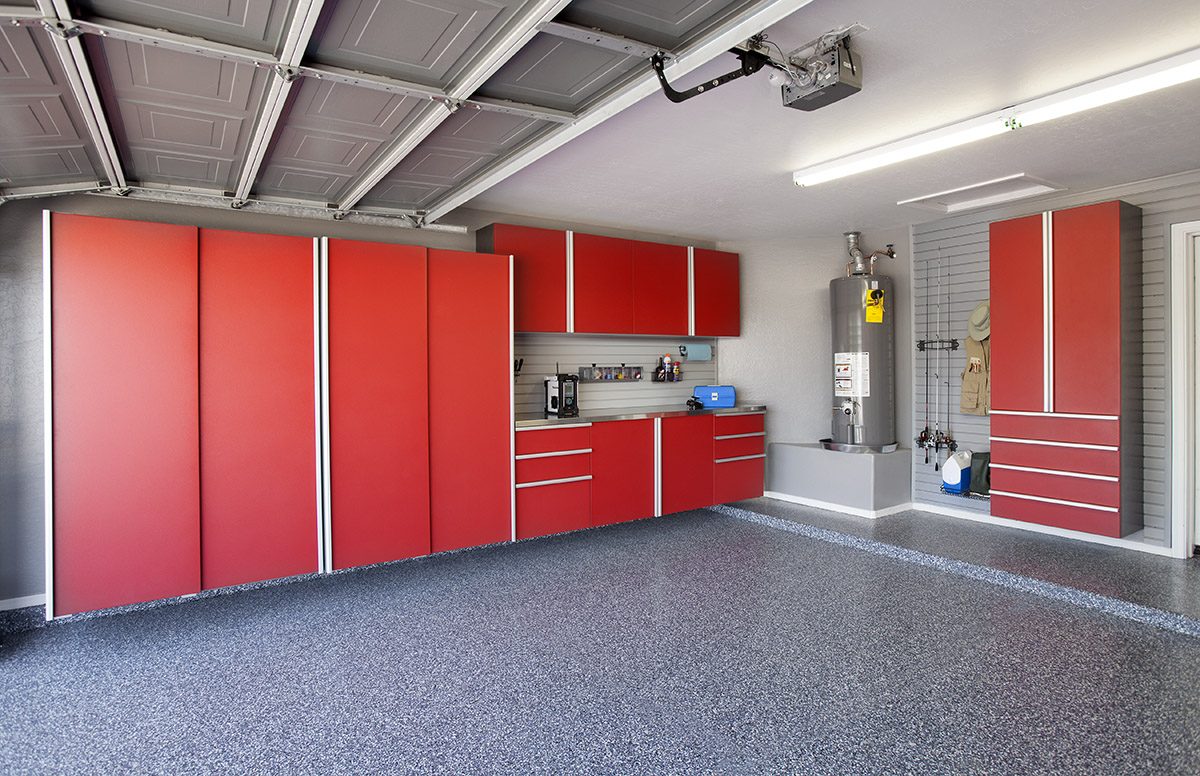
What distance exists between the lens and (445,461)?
468 cm

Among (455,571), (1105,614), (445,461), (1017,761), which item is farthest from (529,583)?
(1105,614)

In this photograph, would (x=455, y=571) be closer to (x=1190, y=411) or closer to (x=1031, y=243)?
(x=1031, y=243)

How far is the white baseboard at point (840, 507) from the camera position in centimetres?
578

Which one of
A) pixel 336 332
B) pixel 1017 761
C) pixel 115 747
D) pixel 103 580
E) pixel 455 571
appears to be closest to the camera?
pixel 1017 761

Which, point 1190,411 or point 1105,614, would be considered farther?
point 1190,411

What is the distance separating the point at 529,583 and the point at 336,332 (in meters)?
2.07

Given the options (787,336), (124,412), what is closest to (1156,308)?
(787,336)

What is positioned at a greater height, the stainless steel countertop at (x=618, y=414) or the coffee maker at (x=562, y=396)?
the coffee maker at (x=562, y=396)

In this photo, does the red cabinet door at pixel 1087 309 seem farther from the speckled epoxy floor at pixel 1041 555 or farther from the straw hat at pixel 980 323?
the speckled epoxy floor at pixel 1041 555

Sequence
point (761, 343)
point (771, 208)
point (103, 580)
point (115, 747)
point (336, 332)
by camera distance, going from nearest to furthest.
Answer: point (115, 747) → point (103, 580) → point (336, 332) → point (771, 208) → point (761, 343)

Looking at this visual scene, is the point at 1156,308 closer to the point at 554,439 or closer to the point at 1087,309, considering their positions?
the point at 1087,309

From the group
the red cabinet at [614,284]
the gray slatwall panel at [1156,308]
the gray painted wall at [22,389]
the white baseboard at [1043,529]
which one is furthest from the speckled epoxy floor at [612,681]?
the red cabinet at [614,284]

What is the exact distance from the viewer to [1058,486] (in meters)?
4.73

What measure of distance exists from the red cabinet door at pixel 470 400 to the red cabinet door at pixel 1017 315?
3.76 m
